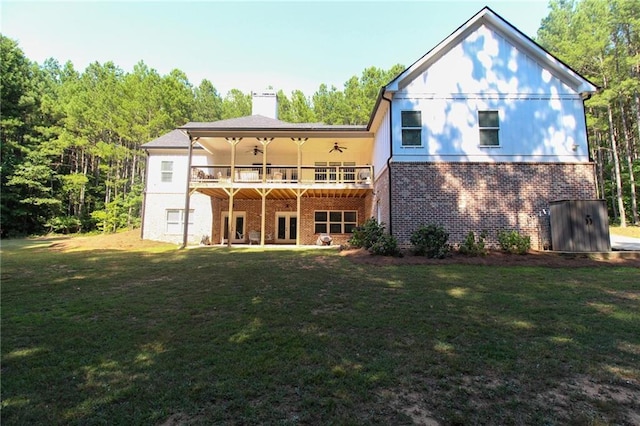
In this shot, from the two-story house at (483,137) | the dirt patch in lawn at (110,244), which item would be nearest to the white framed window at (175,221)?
the dirt patch in lawn at (110,244)

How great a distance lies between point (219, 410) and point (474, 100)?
12.9 meters

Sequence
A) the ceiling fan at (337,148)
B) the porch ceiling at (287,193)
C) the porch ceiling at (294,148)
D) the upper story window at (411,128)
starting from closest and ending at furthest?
the upper story window at (411,128) < the porch ceiling at (287,193) < the porch ceiling at (294,148) < the ceiling fan at (337,148)

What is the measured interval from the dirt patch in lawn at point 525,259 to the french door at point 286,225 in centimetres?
906

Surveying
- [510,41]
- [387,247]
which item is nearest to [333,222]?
[387,247]

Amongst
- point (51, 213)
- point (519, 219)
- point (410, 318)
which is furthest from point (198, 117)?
point (410, 318)

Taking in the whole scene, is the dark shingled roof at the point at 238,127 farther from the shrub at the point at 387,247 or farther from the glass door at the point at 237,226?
the shrub at the point at 387,247

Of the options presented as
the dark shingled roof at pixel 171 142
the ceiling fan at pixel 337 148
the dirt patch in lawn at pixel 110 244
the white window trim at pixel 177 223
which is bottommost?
the dirt patch in lawn at pixel 110 244

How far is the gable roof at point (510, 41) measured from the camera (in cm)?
1166

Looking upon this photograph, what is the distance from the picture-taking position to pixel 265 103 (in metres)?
22.1

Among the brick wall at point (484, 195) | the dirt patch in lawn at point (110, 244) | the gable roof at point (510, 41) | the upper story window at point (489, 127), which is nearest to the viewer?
the brick wall at point (484, 195)

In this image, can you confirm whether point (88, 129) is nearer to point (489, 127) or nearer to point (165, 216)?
point (165, 216)

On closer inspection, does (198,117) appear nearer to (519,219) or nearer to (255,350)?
(519,219)

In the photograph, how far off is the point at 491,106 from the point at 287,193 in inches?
397

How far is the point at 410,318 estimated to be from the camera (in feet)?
15.4
